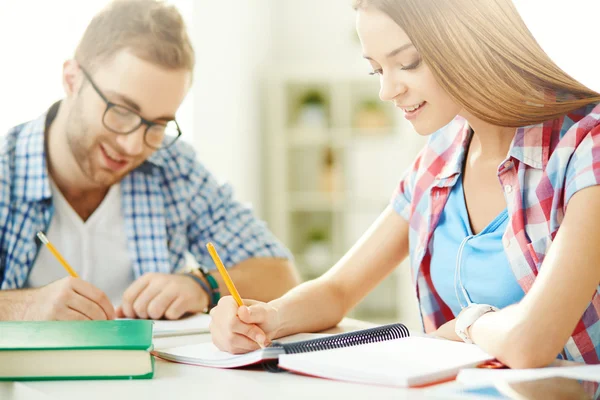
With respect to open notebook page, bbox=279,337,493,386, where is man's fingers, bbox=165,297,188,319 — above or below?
below

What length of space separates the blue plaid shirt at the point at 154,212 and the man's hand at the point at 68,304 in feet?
1.33

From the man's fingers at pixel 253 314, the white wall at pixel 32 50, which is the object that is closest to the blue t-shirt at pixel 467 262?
the man's fingers at pixel 253 314

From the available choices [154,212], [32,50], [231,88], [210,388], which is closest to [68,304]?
[210,388]

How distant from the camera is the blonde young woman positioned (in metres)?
0.90

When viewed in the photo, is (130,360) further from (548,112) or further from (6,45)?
(6,45)

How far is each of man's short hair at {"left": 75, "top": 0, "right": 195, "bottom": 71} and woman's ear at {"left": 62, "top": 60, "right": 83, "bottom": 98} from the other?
2cm

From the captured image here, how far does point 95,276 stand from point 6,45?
44.5 inches

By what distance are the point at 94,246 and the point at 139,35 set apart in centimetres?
54

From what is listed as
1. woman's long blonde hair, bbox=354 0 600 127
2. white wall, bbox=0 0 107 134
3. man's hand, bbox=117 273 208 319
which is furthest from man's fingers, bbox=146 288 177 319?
white wall, bbox=0 0 107 134

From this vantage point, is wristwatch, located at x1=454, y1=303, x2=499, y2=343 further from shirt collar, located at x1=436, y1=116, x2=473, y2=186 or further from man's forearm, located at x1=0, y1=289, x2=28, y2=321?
man's forearm, located at x1=0, y1=289, x2=28, y2=321

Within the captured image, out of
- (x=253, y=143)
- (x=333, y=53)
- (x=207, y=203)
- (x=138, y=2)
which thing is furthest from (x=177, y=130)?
(x=333, y=53)

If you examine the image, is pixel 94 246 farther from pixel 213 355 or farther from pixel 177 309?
pixel 213 355

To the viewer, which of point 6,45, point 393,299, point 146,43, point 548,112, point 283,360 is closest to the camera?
point 283,360

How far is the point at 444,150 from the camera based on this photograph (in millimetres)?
1373
